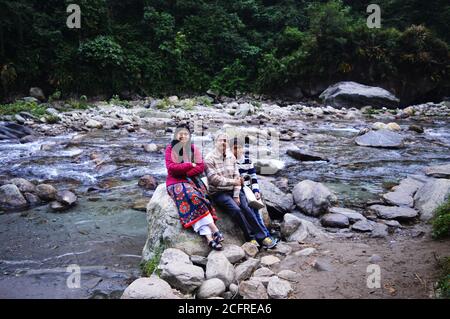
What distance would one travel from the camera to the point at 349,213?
5059mm

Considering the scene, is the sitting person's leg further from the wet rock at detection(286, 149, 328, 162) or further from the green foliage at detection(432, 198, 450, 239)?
the wet rock at detection(286, 149, 328, 162)

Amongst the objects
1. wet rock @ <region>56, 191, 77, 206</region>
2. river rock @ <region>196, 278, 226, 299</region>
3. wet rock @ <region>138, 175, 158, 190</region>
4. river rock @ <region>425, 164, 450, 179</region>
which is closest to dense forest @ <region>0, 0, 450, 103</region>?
river rock @ <region>425, 164, 450, 179</region>

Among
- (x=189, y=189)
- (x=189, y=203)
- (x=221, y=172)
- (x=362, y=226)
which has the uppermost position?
(x=221, y=172)

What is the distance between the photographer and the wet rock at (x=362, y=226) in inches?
182

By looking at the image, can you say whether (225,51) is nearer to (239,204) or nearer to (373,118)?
(373,118)

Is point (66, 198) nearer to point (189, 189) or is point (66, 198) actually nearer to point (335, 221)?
point (189, 189)

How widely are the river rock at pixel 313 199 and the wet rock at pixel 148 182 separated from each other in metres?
2.59

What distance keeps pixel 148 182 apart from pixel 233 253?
3.31 m

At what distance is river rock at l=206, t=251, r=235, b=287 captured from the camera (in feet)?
10.8

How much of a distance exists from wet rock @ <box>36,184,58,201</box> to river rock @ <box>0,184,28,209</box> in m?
0.25

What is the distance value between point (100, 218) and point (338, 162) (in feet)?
18.2

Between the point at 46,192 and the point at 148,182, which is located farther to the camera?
the point at 148,182

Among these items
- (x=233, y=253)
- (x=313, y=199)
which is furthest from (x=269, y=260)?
(x=313, y=199)

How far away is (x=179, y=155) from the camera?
4.16m
